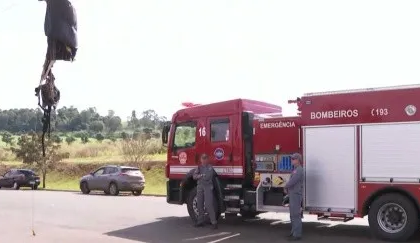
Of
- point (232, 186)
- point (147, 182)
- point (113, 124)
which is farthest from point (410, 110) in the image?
point (113, 124)

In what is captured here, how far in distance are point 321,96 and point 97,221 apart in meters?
7.21

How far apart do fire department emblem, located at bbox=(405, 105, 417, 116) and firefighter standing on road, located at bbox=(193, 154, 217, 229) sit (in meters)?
4.84

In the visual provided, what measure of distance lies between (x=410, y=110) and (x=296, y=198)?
291cm

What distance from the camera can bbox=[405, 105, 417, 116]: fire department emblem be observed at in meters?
11.1

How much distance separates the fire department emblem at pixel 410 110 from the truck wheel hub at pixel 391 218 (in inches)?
71.6

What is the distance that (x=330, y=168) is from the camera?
12180 millimetres

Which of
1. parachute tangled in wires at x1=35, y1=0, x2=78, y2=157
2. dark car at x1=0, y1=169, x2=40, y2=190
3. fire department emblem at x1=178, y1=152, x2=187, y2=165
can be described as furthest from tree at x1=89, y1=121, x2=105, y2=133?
parachute tangled in wires at x1=35, y1=0, x2=78, y2=157

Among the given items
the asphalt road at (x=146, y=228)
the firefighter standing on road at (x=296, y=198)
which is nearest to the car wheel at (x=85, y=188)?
the asphalt road at (x=146, y=228)

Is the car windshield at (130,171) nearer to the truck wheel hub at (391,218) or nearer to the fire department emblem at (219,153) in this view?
the fire department emblem at (219,153)

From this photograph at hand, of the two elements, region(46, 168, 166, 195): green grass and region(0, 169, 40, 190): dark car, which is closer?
region(46, 168, 166, 195): green grass

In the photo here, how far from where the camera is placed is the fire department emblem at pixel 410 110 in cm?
1109

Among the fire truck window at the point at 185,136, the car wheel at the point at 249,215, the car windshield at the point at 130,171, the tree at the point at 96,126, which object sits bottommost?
the car wheel at the point at 249,215

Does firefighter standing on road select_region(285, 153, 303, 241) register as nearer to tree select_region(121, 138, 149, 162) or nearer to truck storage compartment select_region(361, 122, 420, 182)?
truck storage compartment select_region(361, 122, 420, 182)

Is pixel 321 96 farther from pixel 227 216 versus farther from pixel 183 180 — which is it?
pixel 227 216
